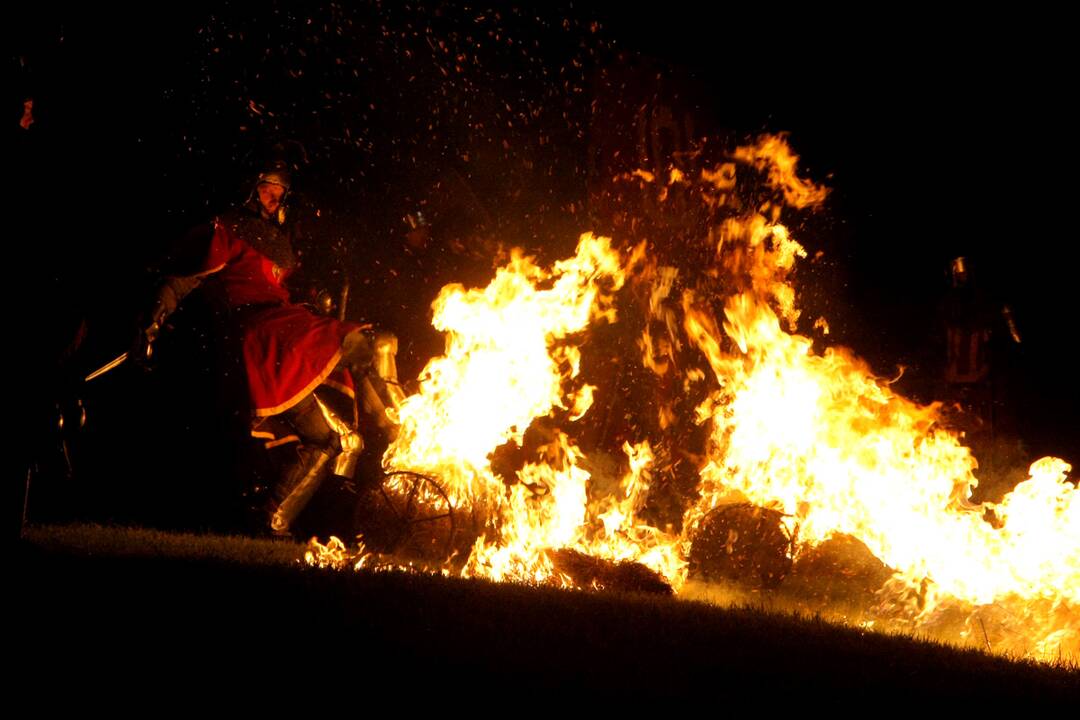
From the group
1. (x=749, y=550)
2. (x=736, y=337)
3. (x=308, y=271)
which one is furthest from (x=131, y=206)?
(x=749, y=550)

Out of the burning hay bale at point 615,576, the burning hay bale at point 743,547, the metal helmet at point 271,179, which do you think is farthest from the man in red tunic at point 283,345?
the burning hay bale at point 743,547

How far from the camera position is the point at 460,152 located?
11.0 metres

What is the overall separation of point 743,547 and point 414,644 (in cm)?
396

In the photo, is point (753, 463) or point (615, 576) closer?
point (615, 576)

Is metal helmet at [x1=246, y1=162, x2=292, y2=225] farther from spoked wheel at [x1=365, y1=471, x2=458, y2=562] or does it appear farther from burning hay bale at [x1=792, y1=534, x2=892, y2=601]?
burning hay bale at [x1=792, y1=534, x2=892, y2=601]

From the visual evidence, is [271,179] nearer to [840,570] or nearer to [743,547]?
[743,547]

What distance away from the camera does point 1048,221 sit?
575 inches

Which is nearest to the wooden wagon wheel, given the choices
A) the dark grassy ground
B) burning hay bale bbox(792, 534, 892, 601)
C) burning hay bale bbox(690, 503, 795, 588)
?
the dark grassy ground

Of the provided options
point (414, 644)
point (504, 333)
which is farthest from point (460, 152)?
point (414, 644)

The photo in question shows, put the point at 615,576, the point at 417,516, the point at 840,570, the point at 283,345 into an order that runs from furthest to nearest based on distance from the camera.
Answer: the point at 840,570 → the point at 417,516 → the point at 283,345 → the point at 615,576

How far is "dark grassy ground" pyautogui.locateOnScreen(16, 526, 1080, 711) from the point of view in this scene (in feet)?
12.5

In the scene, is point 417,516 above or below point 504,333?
below

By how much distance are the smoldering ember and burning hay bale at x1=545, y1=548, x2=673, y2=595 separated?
2 cm

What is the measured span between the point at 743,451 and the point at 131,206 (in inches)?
230
